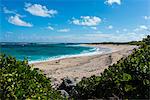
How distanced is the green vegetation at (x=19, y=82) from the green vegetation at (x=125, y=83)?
4.51 feet

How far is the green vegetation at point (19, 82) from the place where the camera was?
4898 millimetres

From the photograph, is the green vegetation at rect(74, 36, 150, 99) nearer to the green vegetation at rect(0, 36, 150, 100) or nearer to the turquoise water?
the green vegetation at rect(0, 36, 150, 100)

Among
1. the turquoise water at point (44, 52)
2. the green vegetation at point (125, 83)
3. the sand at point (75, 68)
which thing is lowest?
the turquoise water at point (44, 52)

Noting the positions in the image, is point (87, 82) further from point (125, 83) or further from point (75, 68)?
point (75, 68)

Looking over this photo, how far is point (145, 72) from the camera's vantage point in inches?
256

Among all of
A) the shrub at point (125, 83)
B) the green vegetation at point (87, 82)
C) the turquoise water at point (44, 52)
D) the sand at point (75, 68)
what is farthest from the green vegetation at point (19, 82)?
the turquoise water at point (44, 52)

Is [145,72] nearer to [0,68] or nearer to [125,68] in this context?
[125,68]

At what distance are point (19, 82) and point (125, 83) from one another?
251 centimetres

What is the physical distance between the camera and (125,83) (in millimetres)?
6520

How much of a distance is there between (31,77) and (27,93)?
0.80 metres

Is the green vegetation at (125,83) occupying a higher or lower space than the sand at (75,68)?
higher

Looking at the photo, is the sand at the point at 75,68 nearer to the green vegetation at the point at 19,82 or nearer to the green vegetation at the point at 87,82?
the green vegetation at the point at 87,82

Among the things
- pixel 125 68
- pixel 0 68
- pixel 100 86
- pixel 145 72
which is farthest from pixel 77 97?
pixel 0 68

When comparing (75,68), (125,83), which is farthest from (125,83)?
(75,68)
